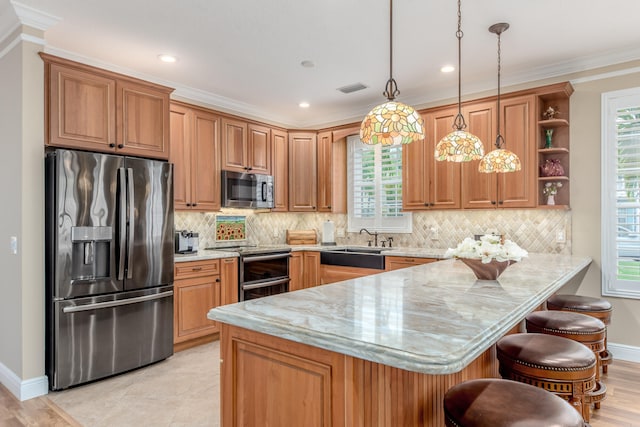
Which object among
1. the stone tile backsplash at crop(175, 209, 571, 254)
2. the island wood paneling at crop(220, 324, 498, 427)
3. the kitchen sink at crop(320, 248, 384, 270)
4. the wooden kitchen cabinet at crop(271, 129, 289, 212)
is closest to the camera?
the island wood paneling at crop(220, 324, 498, 427)

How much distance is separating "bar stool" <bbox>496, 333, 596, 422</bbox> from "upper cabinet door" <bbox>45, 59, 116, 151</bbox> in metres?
3.25

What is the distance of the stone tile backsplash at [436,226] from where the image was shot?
398 cm

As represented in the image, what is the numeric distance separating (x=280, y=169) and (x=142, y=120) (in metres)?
2.12

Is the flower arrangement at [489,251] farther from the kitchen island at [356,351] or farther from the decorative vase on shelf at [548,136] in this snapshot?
the decorative vase on shelf at [548,136]

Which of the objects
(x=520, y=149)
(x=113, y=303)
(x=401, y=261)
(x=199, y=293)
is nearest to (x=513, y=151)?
(x=520, y=149)

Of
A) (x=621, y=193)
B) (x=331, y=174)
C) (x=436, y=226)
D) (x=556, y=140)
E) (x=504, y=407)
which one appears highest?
(x=556, y=140)

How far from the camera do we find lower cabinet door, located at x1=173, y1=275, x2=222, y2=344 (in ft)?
12.3

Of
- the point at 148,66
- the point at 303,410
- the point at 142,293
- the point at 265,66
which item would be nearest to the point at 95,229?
the point at 142,293

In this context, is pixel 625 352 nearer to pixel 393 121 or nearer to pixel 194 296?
pixel 393 121

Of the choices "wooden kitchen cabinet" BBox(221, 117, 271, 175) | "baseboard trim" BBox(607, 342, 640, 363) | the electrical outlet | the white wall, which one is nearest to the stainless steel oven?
"wooden kitchen cabinet" BBox(221, 117, 271, 175)

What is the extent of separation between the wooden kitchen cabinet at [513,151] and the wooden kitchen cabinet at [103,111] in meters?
3.07

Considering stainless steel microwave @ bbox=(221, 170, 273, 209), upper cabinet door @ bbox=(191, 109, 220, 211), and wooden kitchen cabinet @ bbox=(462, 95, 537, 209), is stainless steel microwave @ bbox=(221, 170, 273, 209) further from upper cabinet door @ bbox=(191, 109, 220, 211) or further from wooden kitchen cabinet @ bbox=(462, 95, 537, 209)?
wooden kitchen cabinet @ bbox=(462, 95, 537, 209)

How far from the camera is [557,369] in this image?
1.63 m

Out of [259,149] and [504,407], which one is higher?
[259,149]
